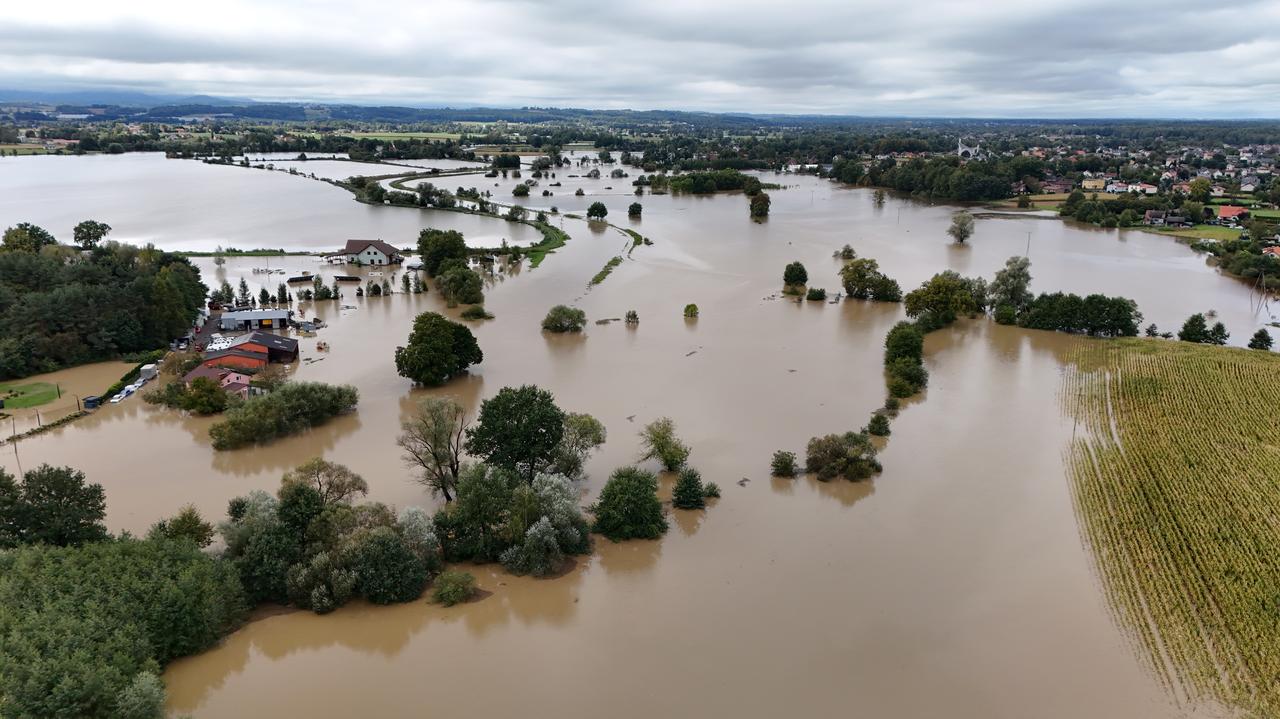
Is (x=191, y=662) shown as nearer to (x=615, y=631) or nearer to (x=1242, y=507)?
(x=615, y=631)

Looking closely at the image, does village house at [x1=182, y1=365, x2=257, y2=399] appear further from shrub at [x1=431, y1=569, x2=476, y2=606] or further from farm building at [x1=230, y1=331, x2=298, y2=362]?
shrub at [x1=431, y1=569, x2=476, y2=606]

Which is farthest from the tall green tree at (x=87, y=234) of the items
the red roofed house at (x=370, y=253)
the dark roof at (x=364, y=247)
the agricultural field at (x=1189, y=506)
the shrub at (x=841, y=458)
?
the agricultural field at (x=1189, y=506)

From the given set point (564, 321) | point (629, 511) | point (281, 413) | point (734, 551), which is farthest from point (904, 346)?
point (281, 413)

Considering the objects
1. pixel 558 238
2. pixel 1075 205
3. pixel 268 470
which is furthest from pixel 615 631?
pixel 1075 205

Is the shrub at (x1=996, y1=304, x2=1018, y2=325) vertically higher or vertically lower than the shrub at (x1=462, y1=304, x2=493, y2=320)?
higher

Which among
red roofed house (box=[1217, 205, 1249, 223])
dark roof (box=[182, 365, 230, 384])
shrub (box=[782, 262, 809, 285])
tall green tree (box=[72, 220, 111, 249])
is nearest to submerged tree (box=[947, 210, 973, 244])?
shrub (box=[782, 262, 809, 285])

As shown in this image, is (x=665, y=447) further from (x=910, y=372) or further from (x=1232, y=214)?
Answer: (x=1232, y=214)
